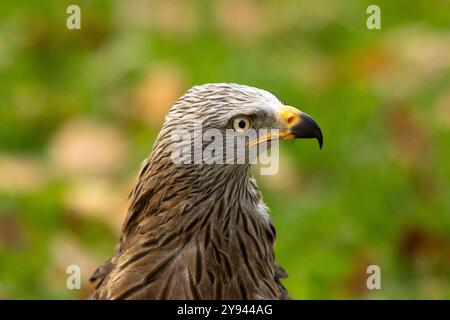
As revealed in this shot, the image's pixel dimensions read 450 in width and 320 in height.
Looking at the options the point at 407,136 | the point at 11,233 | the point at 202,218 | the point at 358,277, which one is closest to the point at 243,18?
the point at 407,136

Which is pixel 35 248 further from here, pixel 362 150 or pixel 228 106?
pixel 228 106

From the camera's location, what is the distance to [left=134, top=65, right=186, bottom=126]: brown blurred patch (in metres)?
9.80

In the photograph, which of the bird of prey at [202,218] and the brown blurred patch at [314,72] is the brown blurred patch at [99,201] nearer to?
the brown blurred patch at [314,72]

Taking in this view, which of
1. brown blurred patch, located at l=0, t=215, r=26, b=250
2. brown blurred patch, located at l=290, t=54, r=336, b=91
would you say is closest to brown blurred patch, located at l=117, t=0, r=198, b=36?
brown blurred patch, located at l=290, t=54, r=336, b=91

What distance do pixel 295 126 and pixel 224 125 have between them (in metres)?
0.29

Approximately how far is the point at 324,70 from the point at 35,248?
146 inches

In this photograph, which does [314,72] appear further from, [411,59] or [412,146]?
[412,146]

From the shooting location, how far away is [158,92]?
32.8 ft

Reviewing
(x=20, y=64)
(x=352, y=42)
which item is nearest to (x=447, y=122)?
(x=352, y=42)

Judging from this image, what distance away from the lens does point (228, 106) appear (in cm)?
513

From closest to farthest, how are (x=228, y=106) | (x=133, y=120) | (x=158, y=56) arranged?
1. (x=228, y=106)
2. (x=133, y=120)
3. (x=158, y=56)

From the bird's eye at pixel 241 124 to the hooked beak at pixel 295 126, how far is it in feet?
0.45

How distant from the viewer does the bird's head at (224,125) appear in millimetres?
5141

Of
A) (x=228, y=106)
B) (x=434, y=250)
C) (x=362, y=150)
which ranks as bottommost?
(x=434, y=250)
